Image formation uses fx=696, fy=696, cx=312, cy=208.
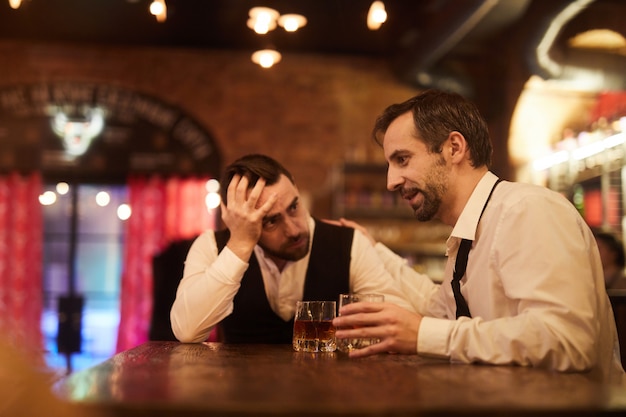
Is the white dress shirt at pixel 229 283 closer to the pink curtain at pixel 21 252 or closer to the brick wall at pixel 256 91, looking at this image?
the brick wall at pixel 256 91

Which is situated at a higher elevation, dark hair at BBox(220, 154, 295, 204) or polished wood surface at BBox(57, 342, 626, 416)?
dark hair at BBox(220, 154, 295, 204)

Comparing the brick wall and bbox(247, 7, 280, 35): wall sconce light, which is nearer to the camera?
bbox(247, 7, 280, 35): wall sconce light

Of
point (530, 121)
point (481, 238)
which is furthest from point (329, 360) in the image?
point (530, 121)

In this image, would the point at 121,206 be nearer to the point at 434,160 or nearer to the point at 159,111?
the point at 159,111

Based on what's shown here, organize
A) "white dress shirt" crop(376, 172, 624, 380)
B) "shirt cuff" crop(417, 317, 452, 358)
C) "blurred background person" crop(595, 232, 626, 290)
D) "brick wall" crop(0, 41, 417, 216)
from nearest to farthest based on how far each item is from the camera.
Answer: "white dress shirt" crop(376, 172, 624, 380) → "shirt cuff" crop(417, 317, 452, 358) → "blurred background person" crop(595, 232, 626, 290) → "brick wall" crop(0, 41, 417, 216)

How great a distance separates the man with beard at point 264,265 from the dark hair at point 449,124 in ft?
1.79

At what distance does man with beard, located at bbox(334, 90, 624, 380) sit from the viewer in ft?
5.10

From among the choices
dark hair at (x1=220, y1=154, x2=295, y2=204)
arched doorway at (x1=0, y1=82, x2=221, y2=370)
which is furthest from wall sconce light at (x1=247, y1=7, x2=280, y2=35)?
arched doorway at (x1=0, y1=82, x2=221, y2=370)

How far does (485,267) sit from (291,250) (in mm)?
784

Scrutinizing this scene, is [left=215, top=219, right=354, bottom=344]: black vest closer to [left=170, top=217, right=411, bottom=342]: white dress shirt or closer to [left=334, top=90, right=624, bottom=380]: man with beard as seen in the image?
[left=170, top=217, right=411, bottom=342]: white dress shirt

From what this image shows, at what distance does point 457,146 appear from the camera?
2.06 m

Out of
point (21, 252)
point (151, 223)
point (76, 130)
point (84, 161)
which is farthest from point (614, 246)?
point (21, 252)

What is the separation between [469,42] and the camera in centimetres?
668

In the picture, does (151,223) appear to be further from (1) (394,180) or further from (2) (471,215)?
(2) (471,215)
